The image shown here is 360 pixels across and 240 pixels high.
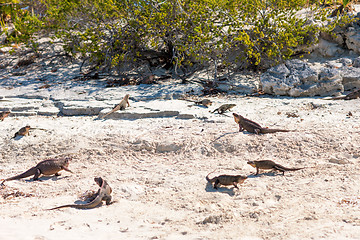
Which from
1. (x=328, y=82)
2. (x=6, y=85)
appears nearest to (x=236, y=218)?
(x=328, y=82)

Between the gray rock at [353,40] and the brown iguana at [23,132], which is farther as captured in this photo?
the gray rock at [353,40]

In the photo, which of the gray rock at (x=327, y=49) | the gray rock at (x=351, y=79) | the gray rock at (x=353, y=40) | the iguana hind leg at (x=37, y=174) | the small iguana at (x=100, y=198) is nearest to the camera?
the small iguana at (x=100, y=198)

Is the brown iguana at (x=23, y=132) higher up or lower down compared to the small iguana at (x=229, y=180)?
lower down

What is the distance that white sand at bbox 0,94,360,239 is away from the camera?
10.6 feet

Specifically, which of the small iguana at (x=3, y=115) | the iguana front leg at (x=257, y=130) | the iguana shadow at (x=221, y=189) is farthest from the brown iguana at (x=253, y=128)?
the small iguana at (x=3, y=115)

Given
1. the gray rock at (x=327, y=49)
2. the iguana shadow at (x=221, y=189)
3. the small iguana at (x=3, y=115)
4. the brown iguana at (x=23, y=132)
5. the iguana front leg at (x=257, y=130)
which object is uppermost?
the gray rock at (x=327, y=49)

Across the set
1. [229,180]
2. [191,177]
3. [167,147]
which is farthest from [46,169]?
[229,180]

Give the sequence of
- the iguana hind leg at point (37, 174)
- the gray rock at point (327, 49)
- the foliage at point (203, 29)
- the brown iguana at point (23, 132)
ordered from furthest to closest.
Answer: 1. the gray rock at point (327, 49)
2. the foliage at point (203, 29)
3. the brown iguana at point (23, 132)
4. the iguana hind leg at point (37, 174)

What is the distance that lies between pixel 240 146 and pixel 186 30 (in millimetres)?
5594

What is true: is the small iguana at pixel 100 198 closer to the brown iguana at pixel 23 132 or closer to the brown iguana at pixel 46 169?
the brown iguana at pixel 46 169

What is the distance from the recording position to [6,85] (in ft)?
36.4

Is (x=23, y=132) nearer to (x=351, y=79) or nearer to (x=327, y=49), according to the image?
(x=351, y=79)

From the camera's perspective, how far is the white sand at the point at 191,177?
322 cm

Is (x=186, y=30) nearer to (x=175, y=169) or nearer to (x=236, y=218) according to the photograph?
(x=175, y=169)
